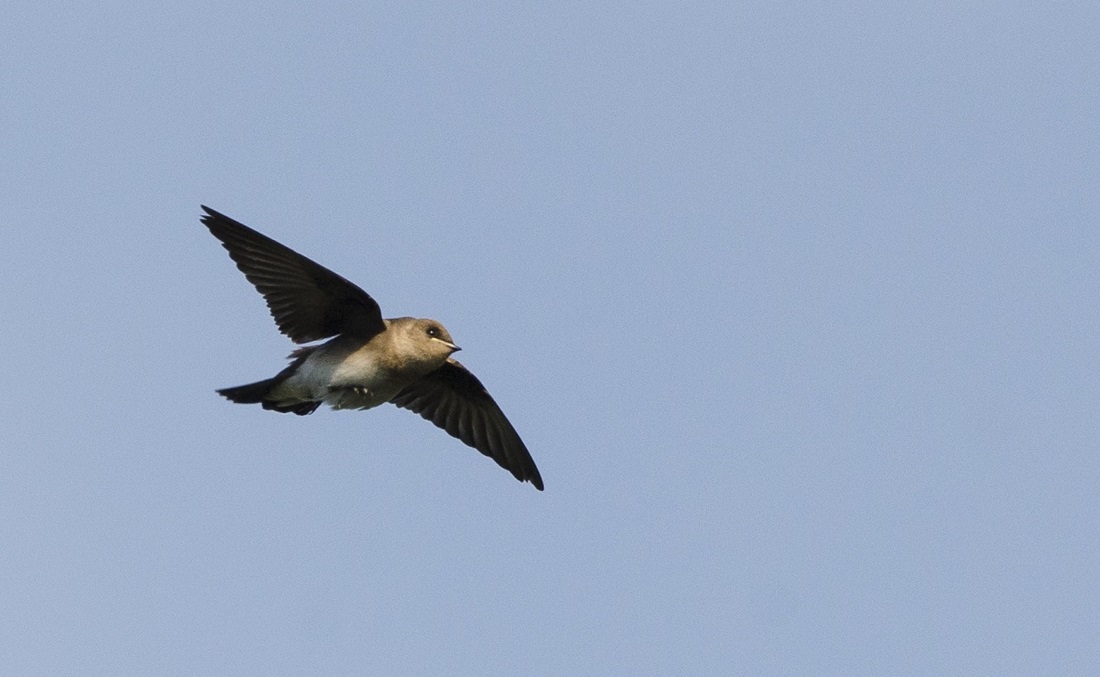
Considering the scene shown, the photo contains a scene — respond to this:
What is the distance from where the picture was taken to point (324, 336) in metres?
12.9

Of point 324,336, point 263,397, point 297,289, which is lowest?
point 263,397

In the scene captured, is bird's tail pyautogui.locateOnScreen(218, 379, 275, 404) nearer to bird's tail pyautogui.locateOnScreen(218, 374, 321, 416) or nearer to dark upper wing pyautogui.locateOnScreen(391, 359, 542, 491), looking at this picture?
bird's tail pyautogui.locateOnScreen(218, 374, 321, 416)

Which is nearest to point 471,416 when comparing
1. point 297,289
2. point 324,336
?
point 324,336

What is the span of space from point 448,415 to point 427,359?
1900 mm

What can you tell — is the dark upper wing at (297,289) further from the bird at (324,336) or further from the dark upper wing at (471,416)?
the dark upper wing at (471,416)

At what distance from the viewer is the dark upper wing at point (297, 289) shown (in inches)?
493

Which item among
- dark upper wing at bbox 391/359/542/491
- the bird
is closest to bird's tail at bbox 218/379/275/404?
the bird

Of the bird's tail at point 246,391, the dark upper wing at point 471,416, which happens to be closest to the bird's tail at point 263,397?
the bird's tail at point 246,391

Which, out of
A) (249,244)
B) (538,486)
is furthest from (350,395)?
(538,486)

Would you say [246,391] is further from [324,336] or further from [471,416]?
[471,416]

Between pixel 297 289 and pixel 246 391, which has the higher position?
pixel 297 289

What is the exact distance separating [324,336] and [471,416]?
2.03 metres

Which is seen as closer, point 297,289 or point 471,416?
point 297,289

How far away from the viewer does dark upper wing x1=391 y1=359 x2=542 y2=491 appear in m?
14.4
